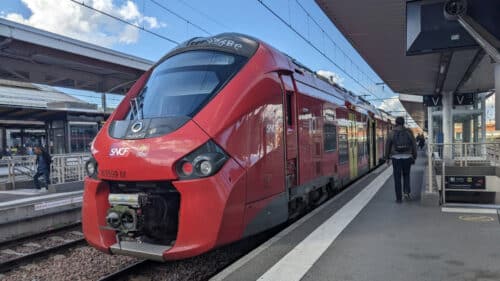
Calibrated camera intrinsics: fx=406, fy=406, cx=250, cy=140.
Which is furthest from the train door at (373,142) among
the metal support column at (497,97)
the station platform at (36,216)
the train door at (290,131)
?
the metal support column at (497,97)

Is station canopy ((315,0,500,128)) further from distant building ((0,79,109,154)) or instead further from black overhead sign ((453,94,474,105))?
distant building ((0,79,109,154))

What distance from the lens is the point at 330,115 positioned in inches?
323

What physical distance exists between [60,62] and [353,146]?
1008 cm

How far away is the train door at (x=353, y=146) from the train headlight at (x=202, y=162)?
657cm

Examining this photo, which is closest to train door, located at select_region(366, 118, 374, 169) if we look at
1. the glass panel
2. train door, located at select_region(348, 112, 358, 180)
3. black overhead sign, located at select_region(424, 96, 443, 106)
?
train door, located at select_region(348, 112, 358, 180)

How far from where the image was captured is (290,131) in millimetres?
5723

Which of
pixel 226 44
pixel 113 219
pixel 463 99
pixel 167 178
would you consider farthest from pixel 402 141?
pixel 463 99

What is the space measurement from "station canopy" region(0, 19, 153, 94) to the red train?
7.77 m

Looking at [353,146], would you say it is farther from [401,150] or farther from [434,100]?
[434,100]

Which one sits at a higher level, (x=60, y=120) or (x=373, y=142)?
(x=60, y=120)

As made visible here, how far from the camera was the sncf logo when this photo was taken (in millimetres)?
4340

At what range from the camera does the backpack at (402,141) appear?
7.45 m

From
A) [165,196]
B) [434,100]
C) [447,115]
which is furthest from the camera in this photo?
[434,100]

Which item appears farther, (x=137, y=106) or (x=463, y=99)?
(x=463, y=99)
